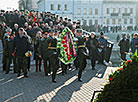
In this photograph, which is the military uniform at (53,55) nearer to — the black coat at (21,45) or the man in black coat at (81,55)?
the man in black coat at (81,55)

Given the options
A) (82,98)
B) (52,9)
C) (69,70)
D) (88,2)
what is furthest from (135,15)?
(82,98)

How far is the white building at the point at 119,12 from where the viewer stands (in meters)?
73.3

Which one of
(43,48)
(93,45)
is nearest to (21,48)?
(43,48)

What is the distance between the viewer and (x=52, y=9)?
236 ft

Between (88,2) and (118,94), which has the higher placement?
(88,2)

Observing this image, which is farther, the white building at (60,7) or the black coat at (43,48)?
the white building at (60,7)

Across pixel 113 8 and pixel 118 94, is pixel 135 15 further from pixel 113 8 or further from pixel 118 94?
pixel 118 94

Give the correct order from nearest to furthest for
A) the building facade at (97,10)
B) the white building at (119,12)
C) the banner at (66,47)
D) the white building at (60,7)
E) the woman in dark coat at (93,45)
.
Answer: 1. the banner at (66,47)
2. the woman in dark coat at (93,45)
3. the white building at (60,7)
4. the building facade at (97,10)
5. the white building at (119,12)

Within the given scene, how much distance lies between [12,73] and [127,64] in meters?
8.65

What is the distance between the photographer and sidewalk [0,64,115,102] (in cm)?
732

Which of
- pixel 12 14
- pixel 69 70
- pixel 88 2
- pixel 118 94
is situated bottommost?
pixel 69 70

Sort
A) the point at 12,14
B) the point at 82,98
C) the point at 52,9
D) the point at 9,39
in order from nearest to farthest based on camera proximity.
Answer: the point at 82,98 → the point at 9,39 → the point at 12,14 → the point at 52,9

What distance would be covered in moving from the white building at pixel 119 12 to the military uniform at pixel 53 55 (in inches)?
2533

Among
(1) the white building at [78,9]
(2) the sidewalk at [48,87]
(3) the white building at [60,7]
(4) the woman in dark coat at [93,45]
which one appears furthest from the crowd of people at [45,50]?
(1) the white building at [78,9]
